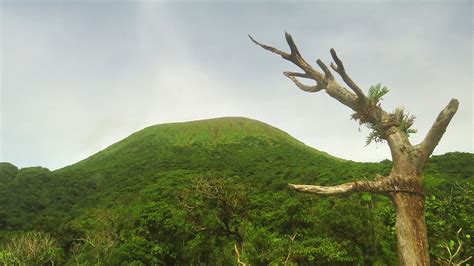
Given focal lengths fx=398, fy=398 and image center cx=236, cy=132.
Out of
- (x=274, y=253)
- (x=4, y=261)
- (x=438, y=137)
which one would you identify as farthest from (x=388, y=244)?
(x=4, y=261)

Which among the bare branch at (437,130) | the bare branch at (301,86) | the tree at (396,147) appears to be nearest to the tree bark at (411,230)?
the tree at (396,147)

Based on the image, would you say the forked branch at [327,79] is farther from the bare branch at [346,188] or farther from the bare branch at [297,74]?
the bare branch at [346,188]

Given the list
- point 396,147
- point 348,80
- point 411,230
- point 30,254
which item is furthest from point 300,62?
point 30,254

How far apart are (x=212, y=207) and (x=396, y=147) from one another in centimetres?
3112

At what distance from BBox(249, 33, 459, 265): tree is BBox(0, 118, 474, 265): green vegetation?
504 mm

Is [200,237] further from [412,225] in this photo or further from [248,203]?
[412,225]

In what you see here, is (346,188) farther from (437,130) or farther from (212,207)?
(212,207)

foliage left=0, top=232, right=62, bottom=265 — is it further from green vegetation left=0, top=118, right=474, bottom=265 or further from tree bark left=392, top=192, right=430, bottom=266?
tree bark left=392, top=192, right=430, bottom=266

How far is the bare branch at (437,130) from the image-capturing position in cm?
500

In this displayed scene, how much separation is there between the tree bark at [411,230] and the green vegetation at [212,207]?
691 mm

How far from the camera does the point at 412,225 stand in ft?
16.1

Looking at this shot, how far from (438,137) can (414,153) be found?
371 millimetres

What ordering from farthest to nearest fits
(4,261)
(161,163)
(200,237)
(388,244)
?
1. (161,163)
2. (4,261)
3. (200,237)
4. (388,244)

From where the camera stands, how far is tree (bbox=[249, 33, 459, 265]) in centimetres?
491
